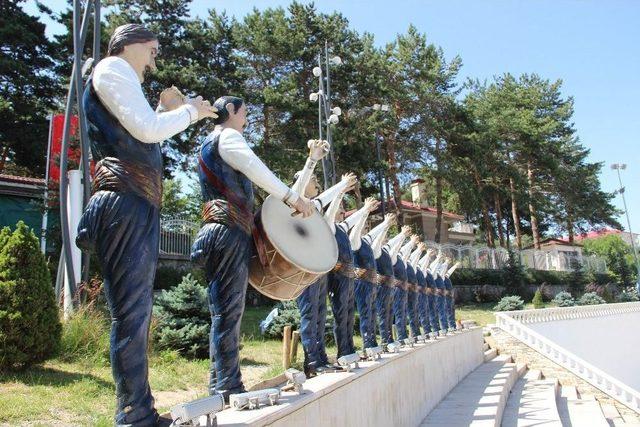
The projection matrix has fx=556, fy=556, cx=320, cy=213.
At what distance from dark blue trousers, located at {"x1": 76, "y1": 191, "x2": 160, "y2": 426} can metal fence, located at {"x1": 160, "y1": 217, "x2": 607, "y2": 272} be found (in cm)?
1608

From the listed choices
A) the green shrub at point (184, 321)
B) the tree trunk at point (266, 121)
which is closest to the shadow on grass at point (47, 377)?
the green shrub at point (184, 321)

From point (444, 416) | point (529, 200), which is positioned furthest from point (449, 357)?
point (529, 200)

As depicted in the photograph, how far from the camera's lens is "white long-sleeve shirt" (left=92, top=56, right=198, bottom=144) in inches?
99.7

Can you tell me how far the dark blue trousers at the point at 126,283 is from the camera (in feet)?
8.02

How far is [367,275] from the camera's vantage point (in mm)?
6609

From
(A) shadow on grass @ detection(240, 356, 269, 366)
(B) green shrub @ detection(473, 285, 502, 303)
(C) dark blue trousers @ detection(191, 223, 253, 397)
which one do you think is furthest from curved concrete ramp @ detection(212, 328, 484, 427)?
(B) green shrub @ detection(473, 285, 502, 303)

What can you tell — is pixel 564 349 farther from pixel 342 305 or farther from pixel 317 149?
pixel 317 149

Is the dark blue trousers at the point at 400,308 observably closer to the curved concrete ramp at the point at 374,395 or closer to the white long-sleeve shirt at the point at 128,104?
the curved concrete ramp at the point at 374,395

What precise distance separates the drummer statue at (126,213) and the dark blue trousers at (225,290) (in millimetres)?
660

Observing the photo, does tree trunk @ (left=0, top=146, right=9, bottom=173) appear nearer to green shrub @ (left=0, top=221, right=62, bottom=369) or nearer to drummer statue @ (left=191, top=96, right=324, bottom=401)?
green shrub @ (left=0, top=221, right=62, bottom=369)

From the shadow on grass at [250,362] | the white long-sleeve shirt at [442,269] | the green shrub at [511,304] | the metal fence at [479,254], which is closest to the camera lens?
the shadow on grass at [250,362]

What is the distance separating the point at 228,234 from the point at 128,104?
1.05m

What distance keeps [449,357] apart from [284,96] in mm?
14242

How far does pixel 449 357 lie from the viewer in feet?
33.0
